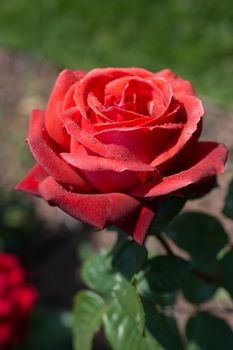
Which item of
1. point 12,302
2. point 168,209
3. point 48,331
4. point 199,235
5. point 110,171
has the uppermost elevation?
point 110,171

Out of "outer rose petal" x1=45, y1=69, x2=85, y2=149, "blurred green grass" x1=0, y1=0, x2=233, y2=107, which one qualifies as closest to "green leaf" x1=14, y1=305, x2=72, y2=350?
"blurred green grass" x1=0, y1=0, x2=233, y2=107

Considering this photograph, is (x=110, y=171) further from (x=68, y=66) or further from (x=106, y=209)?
(x=68, y=66)

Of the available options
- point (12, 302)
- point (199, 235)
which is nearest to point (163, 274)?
point (199, 235)

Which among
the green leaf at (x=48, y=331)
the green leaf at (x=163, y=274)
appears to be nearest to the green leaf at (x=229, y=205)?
the green leaf at (x=163, y=274)

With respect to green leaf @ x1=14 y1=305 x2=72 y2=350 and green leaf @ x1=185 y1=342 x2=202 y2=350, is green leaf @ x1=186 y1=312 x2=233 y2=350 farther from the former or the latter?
green leaf @ x1=14 y1=305 x2=72 y2=350

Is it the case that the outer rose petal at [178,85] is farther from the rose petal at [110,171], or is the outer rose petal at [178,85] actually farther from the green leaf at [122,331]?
the green leaf at [122,331]

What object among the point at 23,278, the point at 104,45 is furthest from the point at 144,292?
the point at 104,45

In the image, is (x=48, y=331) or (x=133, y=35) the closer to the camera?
(x=48, y=331)
